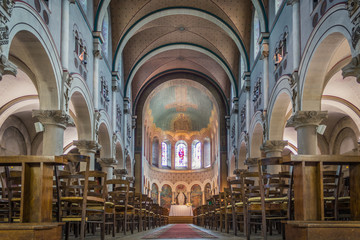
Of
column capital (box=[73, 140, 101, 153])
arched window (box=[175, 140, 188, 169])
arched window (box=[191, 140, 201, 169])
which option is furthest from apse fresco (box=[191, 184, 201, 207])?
column capital (box=[73, 140, 101, 153])

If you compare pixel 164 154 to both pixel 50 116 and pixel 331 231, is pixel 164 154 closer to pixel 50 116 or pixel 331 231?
pixel 50 116

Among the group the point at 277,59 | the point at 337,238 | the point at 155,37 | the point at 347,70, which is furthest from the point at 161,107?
the point at 337,238

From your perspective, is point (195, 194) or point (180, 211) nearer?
point (180, 211)

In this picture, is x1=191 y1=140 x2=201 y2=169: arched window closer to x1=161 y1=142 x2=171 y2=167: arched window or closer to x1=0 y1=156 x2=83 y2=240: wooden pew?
x1=161 y1=142 x2=171 y2=167: arched window

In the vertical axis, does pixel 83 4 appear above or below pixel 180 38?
below

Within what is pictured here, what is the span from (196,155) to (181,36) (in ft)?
56.7

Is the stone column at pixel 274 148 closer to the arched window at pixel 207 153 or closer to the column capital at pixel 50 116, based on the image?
the column capital at pixel 50 116

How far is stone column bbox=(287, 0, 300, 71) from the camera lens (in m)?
12.2

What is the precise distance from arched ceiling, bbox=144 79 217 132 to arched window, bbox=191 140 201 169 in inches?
55.1

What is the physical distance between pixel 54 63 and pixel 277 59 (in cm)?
744

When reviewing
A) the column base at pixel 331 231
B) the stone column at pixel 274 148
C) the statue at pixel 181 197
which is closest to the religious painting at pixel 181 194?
the statue at pixel 181 197

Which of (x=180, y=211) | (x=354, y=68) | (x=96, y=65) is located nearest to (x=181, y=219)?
(x=180, y=211)

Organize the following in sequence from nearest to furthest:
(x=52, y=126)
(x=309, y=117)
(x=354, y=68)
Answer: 1. (x=354, y=68)
2. (x=309, y=117)
3. (x=52, y=126)

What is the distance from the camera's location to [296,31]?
485 inches
